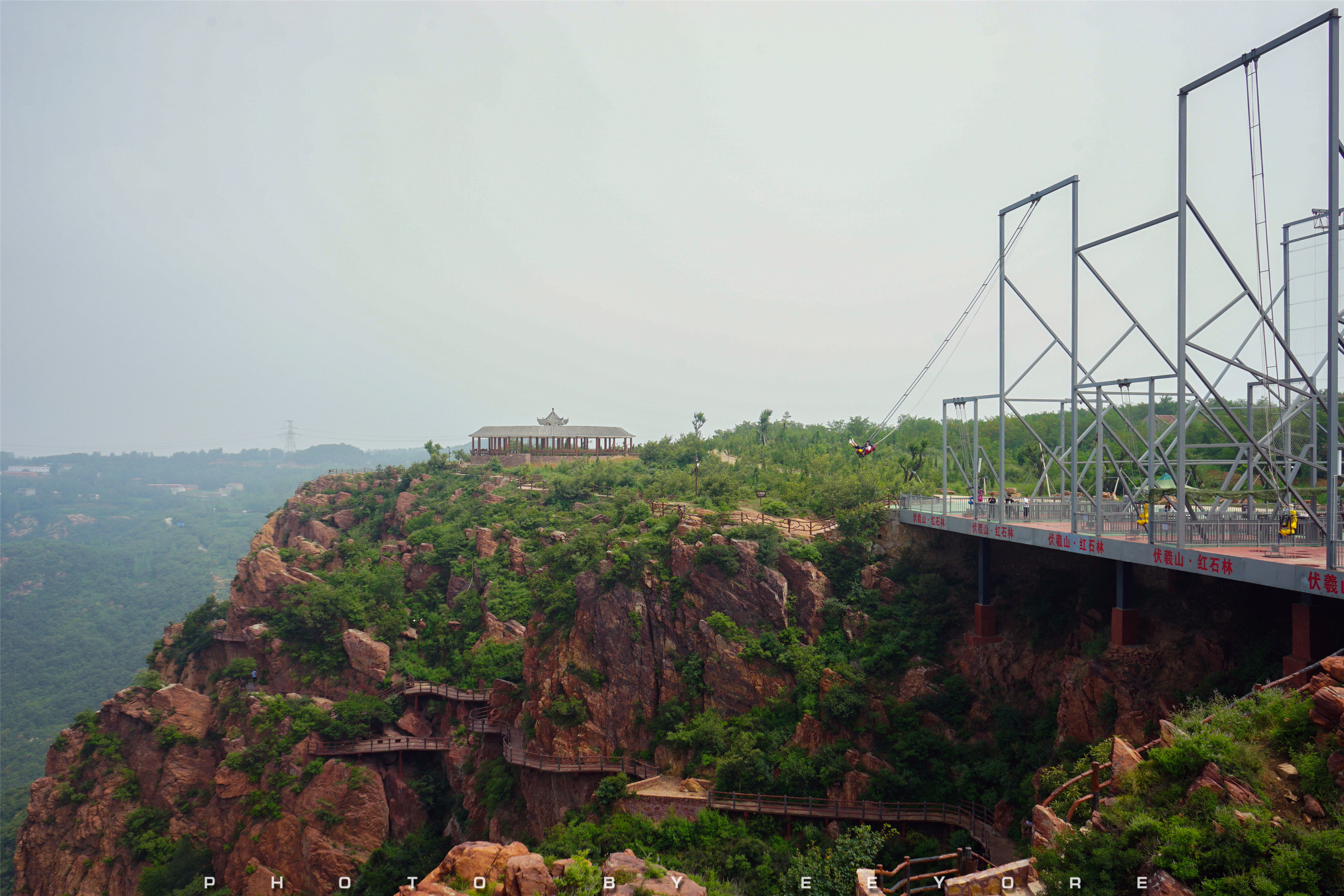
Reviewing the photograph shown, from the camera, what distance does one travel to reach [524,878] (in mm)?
14555

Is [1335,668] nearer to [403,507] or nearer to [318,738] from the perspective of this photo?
[318,738]

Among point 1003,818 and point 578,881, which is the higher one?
point 578,881

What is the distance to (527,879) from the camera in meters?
14.5

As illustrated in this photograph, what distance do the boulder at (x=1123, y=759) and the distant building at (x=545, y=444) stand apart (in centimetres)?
5288

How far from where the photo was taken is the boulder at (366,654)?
1529 inches

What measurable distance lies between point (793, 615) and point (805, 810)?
834cm

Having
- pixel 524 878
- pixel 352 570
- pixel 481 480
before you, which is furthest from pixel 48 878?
pixel 524 878

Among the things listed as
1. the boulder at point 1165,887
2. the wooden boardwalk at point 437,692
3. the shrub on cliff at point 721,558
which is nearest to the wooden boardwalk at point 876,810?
the shrub on cliff at point 721,558

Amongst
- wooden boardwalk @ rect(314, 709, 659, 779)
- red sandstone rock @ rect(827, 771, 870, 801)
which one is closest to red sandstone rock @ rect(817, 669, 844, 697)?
red sandstone rock @ rect(827, 771, 870, 801)

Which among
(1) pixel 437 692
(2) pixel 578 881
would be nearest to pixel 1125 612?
(2) pixel 578 881

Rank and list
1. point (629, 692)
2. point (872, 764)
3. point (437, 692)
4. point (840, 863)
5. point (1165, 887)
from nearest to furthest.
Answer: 1. point (1165, 887)
2. point (840, 863)
3. point (872, 764)
4. point (629, 692)
5. point (437, 692)

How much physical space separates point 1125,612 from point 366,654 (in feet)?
124

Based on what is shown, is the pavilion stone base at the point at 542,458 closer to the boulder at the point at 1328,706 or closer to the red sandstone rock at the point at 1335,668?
the red sandstone rock at the point at 1335,668

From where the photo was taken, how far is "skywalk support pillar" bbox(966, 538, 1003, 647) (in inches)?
998
